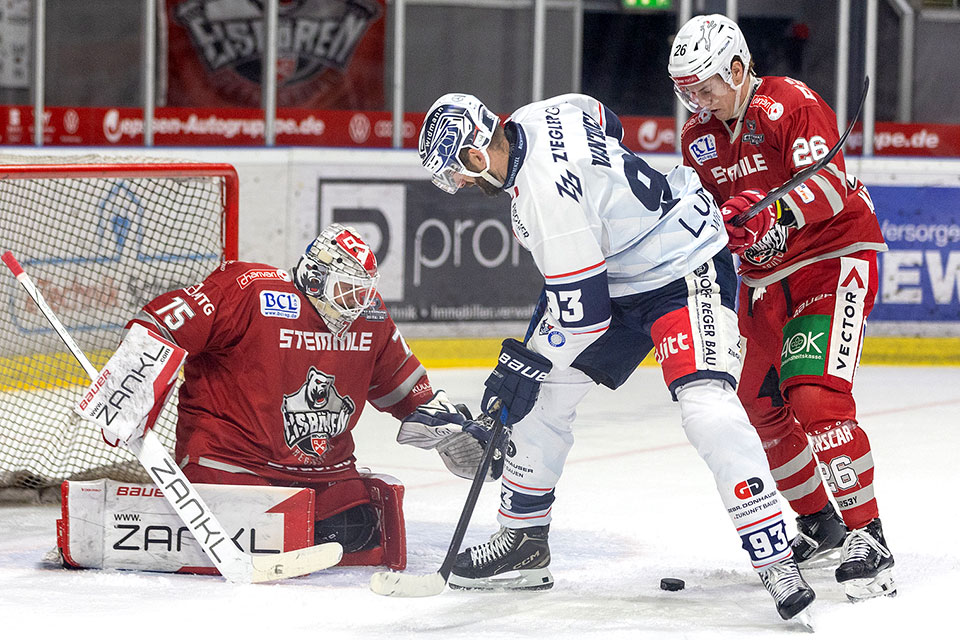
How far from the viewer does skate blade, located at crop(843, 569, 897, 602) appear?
3045mm

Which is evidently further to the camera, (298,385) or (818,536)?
(818,536)

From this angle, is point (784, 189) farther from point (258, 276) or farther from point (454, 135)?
point (258, 276)

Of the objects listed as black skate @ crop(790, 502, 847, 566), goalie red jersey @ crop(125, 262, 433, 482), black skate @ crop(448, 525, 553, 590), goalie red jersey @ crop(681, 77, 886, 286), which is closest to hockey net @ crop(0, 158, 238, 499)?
goalie red jersey @ crop(125, 262, 433, 482)

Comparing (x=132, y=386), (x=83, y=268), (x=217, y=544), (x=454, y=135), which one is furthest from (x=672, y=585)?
(x=83, y=268)

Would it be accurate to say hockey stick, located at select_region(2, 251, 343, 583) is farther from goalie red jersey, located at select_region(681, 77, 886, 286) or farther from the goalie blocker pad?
goalie red jersey, located at select_region(681, 77, 886, 286)

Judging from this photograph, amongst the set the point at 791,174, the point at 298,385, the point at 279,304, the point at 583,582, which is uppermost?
the point at 791,174

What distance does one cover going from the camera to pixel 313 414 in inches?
132

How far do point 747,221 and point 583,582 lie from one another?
2.78 feet

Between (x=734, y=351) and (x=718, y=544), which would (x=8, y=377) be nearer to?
(x=718, y=544)

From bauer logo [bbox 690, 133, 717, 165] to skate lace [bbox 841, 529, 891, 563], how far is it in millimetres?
917

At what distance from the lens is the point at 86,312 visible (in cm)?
496

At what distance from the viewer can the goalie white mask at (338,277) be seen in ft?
10.7

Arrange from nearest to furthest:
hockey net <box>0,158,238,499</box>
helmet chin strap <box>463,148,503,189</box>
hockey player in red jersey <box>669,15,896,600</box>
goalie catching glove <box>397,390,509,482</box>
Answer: helmet chin strap <box>463,148,503,189</box>, hockey player in red jersey <box>669,15,896,600</box>, goalie catching glove <box>397,390,509,482</box>, hockey net <box>0,158,238,499</box>

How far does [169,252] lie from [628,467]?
1.55m
